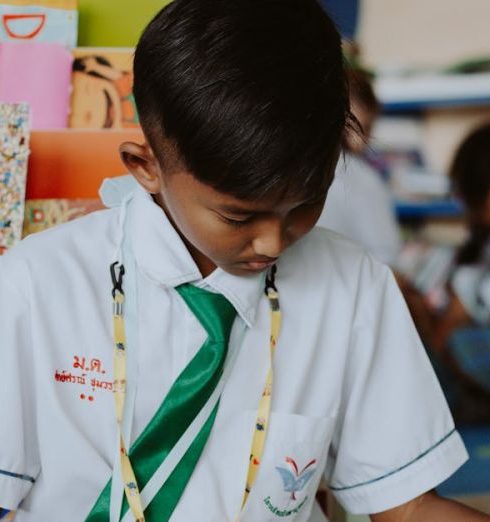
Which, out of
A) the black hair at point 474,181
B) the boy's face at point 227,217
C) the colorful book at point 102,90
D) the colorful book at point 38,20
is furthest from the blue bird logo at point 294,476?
the black hair at point 474,181

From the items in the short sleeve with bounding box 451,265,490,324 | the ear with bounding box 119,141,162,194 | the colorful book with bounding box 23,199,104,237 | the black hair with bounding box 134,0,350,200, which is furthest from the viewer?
the short sleeve with bounding box 451,265,490,324

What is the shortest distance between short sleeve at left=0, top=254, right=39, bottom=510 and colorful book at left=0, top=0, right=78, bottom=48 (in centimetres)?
37

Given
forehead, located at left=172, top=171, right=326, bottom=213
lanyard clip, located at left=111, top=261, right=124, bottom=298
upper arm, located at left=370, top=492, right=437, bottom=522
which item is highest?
forehead, located at left=172, top=171, right=326, bottom=213

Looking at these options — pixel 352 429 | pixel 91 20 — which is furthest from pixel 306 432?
pixel 91 20

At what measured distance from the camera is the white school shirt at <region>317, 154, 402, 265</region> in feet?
7.27

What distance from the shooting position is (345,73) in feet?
2.75

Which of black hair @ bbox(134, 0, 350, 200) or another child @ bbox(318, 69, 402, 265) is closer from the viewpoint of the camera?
black hair @ bbox(134, 0, 350, 200)

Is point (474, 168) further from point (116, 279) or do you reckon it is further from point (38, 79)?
point (116, 279)

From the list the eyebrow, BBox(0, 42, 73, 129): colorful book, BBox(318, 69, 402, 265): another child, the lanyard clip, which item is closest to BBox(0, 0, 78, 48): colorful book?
BBox(0, 42, 73, 129): colorful book

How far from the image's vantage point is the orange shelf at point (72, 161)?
1116 mm

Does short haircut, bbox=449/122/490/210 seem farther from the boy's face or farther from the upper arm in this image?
the boy's face

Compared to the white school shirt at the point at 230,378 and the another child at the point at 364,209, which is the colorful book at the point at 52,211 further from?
the another child at the point at 364,209

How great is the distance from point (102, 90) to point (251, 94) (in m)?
0.47

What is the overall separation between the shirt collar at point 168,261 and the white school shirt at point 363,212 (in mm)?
1215
